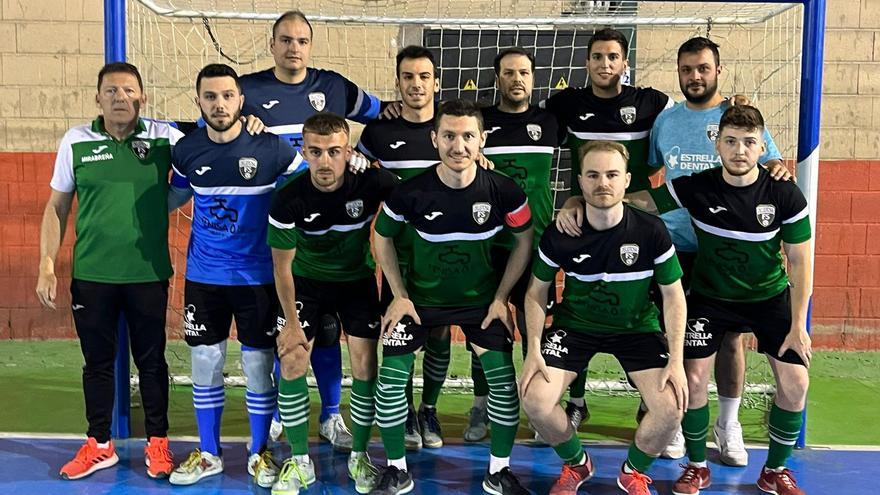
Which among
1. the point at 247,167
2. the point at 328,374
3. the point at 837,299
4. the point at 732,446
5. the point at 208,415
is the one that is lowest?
the point at 732,446

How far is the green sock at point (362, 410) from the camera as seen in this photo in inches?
133

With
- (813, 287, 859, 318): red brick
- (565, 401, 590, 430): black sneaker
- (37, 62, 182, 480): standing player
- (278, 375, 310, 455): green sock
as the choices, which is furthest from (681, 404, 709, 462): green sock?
(813, 287, 859, 318): red brick

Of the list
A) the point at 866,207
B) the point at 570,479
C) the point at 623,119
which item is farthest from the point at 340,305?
the point at 866,207

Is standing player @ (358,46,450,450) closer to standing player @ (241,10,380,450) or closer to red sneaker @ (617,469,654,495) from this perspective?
standing player @ (241,10,380,450)

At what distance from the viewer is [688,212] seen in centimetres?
350

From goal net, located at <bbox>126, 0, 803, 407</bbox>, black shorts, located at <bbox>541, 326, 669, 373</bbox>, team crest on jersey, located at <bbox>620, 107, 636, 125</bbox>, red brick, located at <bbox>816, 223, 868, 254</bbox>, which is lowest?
black shorts, located at <bbox>541, 326, 669, 373</bbox>

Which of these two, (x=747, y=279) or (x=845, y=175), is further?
(x=845, y=175)

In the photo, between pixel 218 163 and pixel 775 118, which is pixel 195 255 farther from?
pixel 775 118

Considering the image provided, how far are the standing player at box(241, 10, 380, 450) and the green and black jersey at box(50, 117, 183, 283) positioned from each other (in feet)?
1.72

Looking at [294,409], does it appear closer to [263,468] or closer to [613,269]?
[263,468]

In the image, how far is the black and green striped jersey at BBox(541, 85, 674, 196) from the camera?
3.71 meters

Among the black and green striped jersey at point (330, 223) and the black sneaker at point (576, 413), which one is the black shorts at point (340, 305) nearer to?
the black and green striped jersey at point (330, 223)

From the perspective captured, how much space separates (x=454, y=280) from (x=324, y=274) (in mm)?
558

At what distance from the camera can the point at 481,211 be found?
10.5 feet
